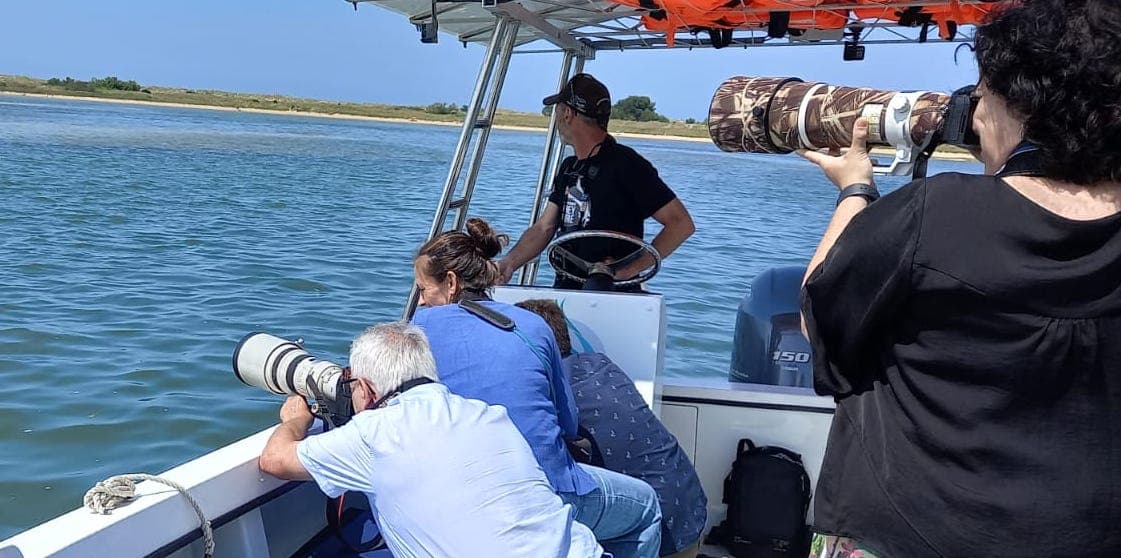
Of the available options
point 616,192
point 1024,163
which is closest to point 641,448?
point 616,192

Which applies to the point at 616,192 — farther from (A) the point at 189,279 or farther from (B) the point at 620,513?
(A) the point at 189,279

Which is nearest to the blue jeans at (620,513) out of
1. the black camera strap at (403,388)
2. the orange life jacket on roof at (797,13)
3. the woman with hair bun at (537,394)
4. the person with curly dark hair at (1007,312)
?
the woman with hair bun at (537,394)

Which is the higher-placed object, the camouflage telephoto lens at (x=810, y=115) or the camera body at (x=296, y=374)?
the camouflage telephoto lens at (x=810, y=115)

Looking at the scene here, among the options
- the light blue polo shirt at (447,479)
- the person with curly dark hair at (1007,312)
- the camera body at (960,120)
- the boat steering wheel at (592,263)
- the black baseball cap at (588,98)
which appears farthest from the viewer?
the black baseball cap at (588,98)

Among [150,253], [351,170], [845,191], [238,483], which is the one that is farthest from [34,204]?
[845,191]

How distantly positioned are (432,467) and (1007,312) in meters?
1.08

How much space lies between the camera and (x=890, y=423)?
1190mm

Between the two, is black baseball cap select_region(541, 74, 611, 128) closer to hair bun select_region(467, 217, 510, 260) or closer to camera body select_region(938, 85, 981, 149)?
hair bun select_region(467, 217, 510, 260)

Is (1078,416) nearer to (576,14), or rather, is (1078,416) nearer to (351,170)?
(576,14)

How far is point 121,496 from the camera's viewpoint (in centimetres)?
182

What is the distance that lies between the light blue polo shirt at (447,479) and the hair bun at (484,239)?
0.74m

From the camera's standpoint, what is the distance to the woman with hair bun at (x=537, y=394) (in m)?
2.10

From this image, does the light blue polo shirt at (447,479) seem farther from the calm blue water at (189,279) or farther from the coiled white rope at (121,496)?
the calm blue water at (189,279)

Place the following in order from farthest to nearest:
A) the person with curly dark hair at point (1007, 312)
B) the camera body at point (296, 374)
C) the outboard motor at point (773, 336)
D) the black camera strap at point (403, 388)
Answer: the outboard motor at point (773, 336)
the camera body at point (296, 374)
the black camera strap at point (403, 388)
the person with curly dark hair at point (1007, 312)
